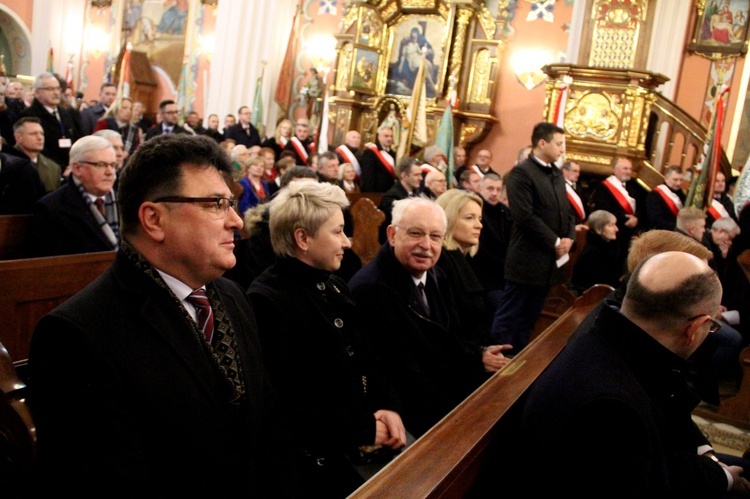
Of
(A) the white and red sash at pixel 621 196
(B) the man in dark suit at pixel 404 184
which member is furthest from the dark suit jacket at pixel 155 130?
(A) the white and red sash at pixel 621 196

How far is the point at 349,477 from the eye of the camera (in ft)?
7.55

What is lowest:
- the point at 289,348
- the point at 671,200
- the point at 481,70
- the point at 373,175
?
the point at 289,348

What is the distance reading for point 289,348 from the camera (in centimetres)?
231

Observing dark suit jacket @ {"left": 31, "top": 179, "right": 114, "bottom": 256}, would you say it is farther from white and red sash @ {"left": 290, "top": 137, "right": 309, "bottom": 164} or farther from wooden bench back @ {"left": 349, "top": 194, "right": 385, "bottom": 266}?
white and red sash @ {"left": 290, "top": 137, "right": 309, "bottom": 164}

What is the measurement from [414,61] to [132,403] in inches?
477

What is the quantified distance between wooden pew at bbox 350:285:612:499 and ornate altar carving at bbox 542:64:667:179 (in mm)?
6897

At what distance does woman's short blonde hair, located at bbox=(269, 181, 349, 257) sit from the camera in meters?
2.53

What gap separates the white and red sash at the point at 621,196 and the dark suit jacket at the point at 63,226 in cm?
572

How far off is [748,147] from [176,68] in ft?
42.9

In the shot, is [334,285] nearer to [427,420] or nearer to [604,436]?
[427,420]

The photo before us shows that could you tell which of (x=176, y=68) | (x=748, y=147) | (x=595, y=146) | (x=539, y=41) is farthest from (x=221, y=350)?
(x=176, y=68)

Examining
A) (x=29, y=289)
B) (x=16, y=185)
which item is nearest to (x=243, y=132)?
(x=16, y=185)

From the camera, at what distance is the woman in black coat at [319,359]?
2.28 meters

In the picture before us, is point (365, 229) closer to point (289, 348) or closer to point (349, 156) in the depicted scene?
point (289, 348)
